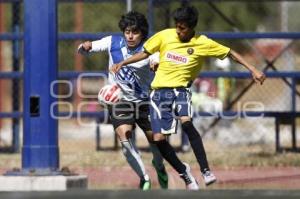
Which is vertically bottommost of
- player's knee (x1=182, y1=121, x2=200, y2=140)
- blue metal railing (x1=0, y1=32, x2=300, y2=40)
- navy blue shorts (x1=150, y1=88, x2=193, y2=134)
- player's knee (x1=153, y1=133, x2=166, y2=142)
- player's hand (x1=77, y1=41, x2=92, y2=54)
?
player's knee (x1=153, y1=133, x2=166, y2=142)

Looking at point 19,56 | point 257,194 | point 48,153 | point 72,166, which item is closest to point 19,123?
point 19,56

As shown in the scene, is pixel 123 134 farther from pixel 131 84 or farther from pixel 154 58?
pixel 154 58

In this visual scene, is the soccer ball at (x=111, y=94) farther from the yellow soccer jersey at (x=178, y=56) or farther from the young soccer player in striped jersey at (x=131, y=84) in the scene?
the yellow soccer jersey at (x=178, y=56)

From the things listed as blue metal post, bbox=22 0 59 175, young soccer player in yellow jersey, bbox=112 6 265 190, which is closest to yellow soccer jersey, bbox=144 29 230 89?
young soccer player in yellow jersey, bbox=112 6 265 190

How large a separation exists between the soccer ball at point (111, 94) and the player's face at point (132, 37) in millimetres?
445

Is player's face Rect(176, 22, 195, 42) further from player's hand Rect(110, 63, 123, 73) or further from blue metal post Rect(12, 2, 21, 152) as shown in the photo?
blue metal post Rect(12, 2, 21, 152)

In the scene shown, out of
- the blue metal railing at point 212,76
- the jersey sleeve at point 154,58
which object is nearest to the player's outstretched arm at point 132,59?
the jersey sleeve at point 154,58

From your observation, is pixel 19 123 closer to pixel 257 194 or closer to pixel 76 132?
pixel 76 132

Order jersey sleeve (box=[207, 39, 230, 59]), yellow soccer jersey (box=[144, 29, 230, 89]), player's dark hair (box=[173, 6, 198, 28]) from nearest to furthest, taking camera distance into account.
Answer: player's dark hair (box=[173, 6, 198, 28]), yellow soccer jersey (box=[144, 29, 230, 89]), jersey sleeve (box=[207, 39, 230, 59])

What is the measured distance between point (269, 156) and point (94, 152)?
2.70m

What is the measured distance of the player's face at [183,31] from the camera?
36.1 ft

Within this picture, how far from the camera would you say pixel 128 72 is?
1152cm

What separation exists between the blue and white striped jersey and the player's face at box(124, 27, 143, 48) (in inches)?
2.0

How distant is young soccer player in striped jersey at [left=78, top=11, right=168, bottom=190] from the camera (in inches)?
451
